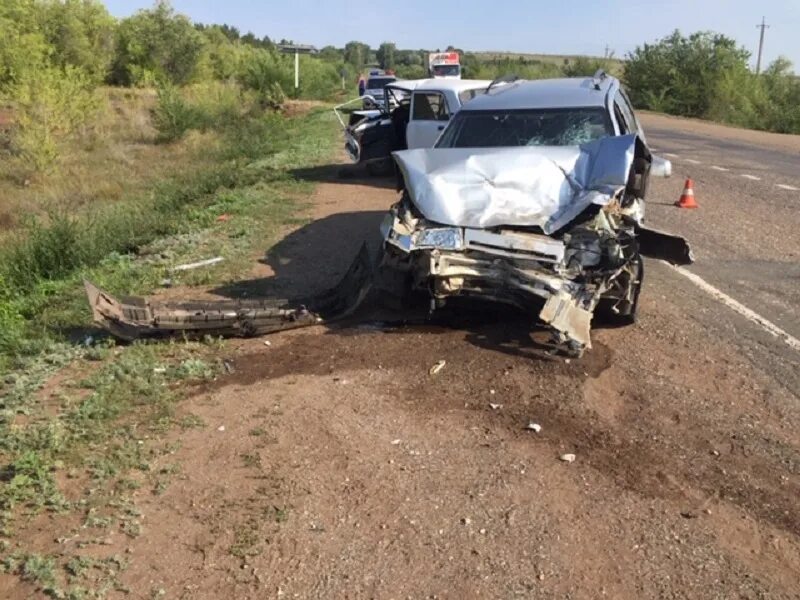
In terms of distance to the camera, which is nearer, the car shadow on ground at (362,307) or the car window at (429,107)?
the car shadow on ground at (362,307)

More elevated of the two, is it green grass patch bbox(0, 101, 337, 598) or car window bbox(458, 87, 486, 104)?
car window bbox(458, 87, 486, 104)

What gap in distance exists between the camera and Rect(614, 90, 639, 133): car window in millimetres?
8111

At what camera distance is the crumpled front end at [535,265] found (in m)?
5.62

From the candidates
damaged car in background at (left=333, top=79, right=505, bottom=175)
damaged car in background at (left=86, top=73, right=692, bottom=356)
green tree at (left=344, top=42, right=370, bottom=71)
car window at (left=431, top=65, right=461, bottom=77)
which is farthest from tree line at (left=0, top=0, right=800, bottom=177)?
green tree at (left=344, top=42, right=370, bottom=71)

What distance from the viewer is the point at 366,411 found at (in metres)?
5.12

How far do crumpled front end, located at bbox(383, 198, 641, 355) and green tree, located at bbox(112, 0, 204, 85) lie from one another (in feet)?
140

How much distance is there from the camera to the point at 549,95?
7.92 m

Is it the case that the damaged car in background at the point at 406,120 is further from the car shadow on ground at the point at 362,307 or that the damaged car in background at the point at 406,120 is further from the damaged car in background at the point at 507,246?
the damaged car in background at the point at 507,246

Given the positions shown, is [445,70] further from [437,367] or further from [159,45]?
[437,367]

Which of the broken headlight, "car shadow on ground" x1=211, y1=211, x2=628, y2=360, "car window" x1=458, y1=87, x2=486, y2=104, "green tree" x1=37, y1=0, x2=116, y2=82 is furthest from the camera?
"green tree" x1=37, y1=0, x2=116, y2=82

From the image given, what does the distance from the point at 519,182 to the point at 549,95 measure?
1.95 meters

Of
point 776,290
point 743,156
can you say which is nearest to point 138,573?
point 776,290

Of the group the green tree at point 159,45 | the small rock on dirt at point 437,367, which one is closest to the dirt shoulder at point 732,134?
the small rock on dirt at point 437,367

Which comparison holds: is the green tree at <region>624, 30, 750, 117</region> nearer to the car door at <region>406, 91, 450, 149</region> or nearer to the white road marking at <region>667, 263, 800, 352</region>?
the car door at <region>406, 91, 450, 149</region>
